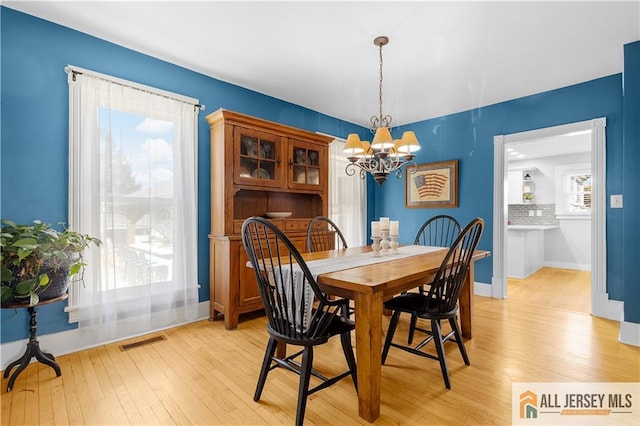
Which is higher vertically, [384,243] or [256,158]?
[256,158]

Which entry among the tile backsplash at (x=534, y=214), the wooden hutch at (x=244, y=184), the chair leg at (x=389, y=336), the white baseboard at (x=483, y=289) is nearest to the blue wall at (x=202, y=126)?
the white baseboard at (x=483, y=289)

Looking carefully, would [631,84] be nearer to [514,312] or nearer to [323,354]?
[514,312]

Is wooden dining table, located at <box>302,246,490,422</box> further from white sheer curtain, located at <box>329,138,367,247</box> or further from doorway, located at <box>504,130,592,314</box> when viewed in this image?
doorway, located at <box>504,130,592,314</box>

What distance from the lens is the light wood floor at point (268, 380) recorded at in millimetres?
1666

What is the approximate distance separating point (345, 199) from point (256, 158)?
1886 mm

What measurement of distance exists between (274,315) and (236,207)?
2.01m

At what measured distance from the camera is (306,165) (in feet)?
12.4

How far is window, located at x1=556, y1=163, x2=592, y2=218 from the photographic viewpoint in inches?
238

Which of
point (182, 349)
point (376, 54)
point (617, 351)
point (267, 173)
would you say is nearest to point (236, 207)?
point (267, 173)

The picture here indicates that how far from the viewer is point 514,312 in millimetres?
3398

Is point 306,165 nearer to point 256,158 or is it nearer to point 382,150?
point 256,158

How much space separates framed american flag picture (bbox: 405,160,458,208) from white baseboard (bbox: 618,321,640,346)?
2.20 meters

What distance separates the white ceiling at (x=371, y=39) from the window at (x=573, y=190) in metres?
3.58
